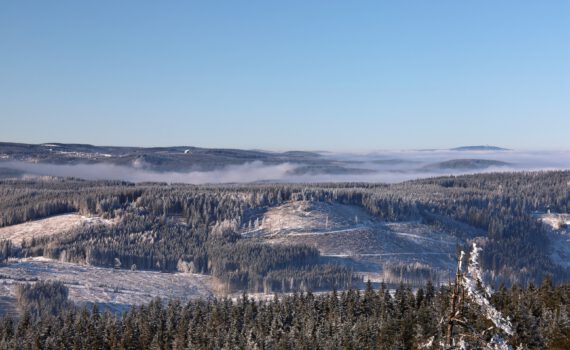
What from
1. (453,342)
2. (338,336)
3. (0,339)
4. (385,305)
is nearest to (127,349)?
(0,339)

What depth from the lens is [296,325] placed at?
113500 mm

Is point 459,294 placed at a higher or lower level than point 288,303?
higher

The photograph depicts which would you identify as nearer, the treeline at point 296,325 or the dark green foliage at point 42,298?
the treeline at point 296,325

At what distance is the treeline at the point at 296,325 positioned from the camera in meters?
97.4

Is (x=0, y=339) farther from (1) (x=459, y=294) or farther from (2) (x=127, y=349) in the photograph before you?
(1) (x=459, y=294)

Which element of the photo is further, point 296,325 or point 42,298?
point 42,298

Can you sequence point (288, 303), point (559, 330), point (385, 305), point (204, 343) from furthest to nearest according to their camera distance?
1. point (288, 303)
2. point (385, 305)
3. point (204, 343)
4. point (559, 330)

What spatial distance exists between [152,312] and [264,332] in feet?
76.3

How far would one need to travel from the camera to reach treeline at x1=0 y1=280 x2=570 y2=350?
97.4 metres

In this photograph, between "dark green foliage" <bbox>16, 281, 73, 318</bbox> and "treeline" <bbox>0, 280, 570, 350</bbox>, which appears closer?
"treeline" <bbox>0, 280, 570, 350</bbox>

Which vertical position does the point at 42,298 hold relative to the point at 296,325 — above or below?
below

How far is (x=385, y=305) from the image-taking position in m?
120

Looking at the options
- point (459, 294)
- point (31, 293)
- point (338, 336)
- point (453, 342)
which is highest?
point (459, 294)

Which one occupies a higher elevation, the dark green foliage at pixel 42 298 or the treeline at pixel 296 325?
the treeline at pixel 296 325
